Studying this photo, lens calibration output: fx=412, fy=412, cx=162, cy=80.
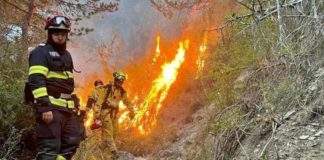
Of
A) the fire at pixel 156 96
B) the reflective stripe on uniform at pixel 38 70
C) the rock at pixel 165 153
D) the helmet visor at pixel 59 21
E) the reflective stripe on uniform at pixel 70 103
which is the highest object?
the helmet visor at pixel 59 21

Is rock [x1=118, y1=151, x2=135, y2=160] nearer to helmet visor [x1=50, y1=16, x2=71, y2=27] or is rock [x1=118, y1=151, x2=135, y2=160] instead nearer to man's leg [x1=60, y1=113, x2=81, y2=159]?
man's leg [x1=60, y1=113, x2=81, y2=159]

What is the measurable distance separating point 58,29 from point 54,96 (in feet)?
2.51

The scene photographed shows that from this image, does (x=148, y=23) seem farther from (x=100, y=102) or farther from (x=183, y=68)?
(x=100, y=102)

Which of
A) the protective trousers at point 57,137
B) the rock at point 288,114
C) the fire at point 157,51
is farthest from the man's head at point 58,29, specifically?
the fire at point 157,51

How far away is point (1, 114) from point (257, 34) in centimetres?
403

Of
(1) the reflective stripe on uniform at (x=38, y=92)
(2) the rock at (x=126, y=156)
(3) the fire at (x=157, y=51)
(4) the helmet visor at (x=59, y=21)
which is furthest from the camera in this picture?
(3) the fire at (x=157, y=51)

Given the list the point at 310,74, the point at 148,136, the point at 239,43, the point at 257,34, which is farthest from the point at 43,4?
the point at 310,74

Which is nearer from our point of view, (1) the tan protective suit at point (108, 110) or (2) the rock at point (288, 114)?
(2) the rock at point (288, 114)

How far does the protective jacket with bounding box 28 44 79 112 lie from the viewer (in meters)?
4.38

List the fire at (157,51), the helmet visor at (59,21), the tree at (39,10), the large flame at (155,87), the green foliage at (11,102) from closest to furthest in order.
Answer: the helmet visor at (59,21), the green foliage at (11,102), the tree at (39,10), the large flame at (155,87), the fire at (157,51)

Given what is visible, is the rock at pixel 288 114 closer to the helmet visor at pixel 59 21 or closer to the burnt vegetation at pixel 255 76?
the burnt vegetation at pixel 255 76

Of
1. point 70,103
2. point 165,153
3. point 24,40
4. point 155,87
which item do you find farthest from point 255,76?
point 155,87

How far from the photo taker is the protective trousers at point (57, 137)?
4406 mm

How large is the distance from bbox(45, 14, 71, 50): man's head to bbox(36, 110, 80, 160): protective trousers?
80 cm
